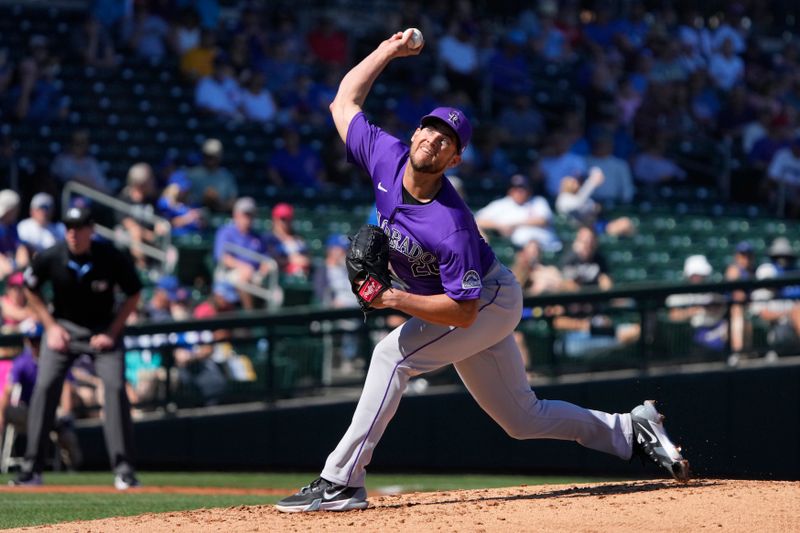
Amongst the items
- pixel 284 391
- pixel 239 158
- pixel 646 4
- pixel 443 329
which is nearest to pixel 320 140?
pixel 239 158

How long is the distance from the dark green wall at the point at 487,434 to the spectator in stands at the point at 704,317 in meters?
0.30

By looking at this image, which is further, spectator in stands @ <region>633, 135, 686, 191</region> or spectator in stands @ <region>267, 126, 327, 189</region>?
spectator in stands @ <region>633, 135, 686, 191</region>

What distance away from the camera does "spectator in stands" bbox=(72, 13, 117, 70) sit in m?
15.1

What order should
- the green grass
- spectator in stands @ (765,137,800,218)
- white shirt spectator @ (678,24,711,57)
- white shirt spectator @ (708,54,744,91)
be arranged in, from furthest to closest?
white shirt spectator @ (678,24,711,57)
white shirt spectator @ (708,54,744,91)
spectator in stands @ (765,137,800,218)
the green grass

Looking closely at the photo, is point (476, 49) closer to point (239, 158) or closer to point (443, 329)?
point (239, 158)

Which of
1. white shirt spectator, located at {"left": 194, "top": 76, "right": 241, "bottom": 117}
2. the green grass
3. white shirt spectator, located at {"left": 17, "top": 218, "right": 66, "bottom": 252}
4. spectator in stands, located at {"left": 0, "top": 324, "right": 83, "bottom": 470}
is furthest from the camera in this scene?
white shirt spectator, located at {"left": 194, "top": 76, "right": 241, "bottom": 117}

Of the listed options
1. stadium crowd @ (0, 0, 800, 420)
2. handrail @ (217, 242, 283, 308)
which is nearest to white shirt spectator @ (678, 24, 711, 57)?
stadium crowd @ (0, 0, 800, 420)

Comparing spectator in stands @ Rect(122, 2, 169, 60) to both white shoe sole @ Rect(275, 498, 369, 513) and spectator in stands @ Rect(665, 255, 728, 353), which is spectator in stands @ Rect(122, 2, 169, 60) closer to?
spectator in stands @ Rect(665, 255, 728, 353)

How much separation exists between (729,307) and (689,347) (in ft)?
1.65

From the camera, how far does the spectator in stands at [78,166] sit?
43.2ft

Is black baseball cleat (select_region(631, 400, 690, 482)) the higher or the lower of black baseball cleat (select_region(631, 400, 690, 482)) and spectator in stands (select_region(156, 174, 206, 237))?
the lower

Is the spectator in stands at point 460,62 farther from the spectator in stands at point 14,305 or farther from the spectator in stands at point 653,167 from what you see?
the spectator in stands at point 14,305

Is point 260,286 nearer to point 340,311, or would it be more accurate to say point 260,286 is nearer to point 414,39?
point 340,311

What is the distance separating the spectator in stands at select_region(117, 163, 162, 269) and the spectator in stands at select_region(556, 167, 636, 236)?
427 cm
